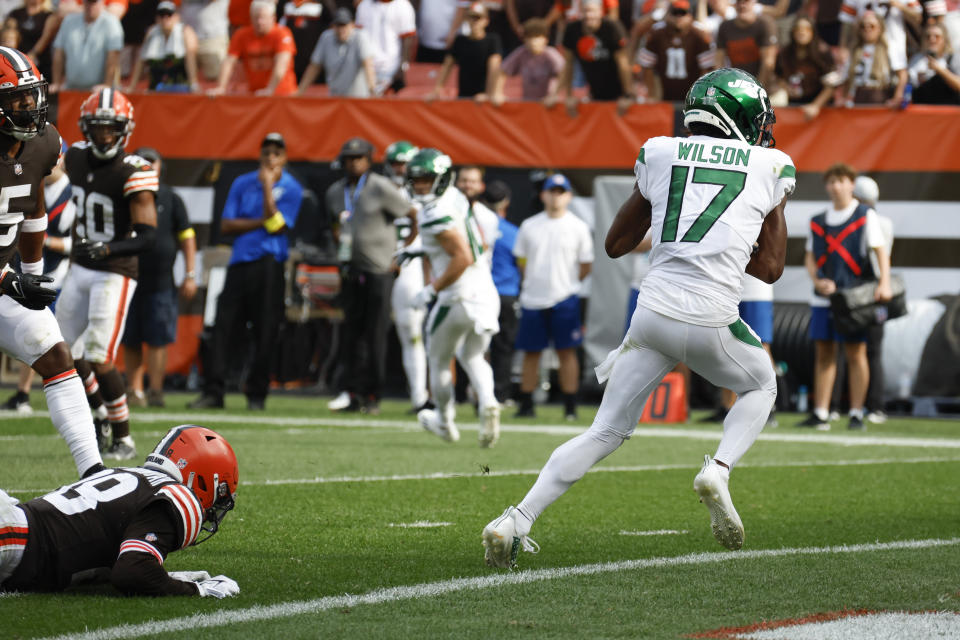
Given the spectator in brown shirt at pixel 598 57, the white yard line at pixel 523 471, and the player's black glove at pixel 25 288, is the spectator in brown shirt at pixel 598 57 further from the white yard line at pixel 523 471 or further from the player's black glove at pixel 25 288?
the player's black glove at pixel 25 288

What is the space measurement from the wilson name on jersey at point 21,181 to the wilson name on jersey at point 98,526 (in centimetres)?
194

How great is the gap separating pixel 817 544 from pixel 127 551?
2.68 meters

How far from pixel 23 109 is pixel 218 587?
91.6 inches

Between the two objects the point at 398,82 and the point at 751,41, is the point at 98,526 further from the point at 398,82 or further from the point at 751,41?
the point at 398,82

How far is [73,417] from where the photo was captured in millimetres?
5852

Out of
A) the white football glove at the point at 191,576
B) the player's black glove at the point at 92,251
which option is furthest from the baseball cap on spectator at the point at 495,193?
the white football glove at the point at 191,576

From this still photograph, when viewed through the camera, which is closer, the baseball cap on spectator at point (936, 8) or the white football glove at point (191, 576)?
the white football glove at point (191, 576)

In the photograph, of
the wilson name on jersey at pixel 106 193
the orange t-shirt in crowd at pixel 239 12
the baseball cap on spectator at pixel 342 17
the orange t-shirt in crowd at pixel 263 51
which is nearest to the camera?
the wilson name on jersey at pixel 106 193

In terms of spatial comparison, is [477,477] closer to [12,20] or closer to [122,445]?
[122,445]

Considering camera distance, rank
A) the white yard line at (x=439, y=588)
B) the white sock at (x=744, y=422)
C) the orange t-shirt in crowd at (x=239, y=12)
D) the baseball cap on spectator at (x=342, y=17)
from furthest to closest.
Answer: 1. the orange t-shirt in crowd at (x=239, y=12)
2. the baseball cap on spectator at (x=342, y=17)
3. the white sock at (x=744, y=422)
4. the white yard line at (x=439, y=588)

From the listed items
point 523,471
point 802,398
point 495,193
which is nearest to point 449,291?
point 523,471

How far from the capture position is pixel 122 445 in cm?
786

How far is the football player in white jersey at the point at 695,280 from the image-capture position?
15.7ft

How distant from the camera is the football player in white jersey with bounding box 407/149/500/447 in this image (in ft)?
30.5
